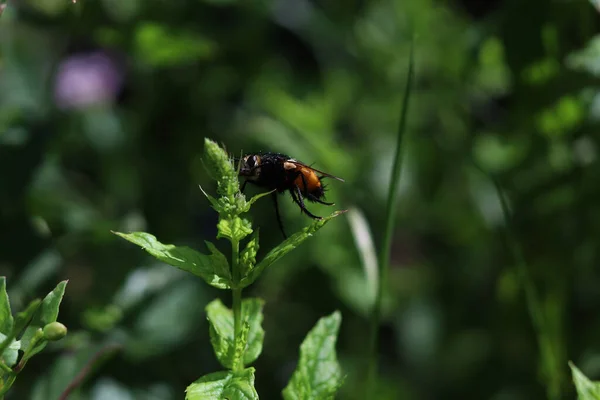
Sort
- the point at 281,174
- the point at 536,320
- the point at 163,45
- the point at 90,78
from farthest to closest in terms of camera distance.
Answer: the point at 90,78 < the point at 163,45 < the point at 536,320 < the point at 281,174

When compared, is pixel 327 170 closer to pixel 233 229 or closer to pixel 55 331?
pixel 233 229

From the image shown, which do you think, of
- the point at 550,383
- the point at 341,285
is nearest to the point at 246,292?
the point at 341,285

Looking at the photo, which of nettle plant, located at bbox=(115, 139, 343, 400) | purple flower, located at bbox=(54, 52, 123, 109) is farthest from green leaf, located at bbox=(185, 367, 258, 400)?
purple flower, located at bbox=(54, 52, 123, 109)

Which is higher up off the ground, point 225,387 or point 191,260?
point 191,260

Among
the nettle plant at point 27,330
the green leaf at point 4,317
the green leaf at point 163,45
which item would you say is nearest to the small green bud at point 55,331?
the nettle plant at point 27,330

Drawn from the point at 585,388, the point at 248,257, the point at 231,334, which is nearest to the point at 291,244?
the point at 248,257
